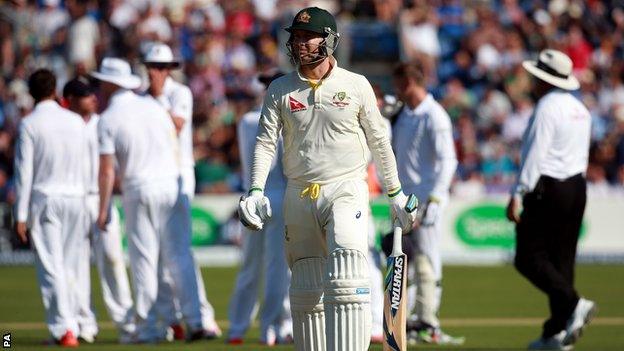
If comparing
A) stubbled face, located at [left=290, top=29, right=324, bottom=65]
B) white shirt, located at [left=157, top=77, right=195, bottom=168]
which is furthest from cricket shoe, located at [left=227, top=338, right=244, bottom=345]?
stubbled face, located at [left=290, top=29, right=324, bottom=65]

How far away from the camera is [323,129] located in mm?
8727

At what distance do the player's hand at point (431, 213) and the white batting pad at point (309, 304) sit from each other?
137 inches

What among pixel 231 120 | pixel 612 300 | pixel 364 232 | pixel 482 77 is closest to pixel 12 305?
pixel 612 300

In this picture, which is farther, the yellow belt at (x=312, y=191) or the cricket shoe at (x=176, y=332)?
the cricket shoe at (x=176, y=332)

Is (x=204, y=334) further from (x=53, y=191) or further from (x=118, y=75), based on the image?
(x=118, y=75)

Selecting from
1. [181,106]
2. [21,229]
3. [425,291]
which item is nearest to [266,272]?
[425,291]

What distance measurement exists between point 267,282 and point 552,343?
2520 mm

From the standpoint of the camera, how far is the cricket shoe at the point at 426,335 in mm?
12164

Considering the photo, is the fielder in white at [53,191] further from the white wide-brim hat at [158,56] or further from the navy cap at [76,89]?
the white wide-brim hat at [158,56]

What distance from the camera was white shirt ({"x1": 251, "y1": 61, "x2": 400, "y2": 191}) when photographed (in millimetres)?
8719

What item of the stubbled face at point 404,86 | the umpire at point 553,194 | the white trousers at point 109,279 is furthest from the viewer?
the white trousers at point 109,279

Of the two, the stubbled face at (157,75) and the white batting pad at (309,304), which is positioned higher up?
the stubbled face at (157,75)

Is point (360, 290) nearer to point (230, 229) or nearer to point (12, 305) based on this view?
point (12, 305)

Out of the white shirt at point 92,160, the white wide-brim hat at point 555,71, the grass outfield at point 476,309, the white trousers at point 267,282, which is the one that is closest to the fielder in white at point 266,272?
the white trousers at point 267,282
